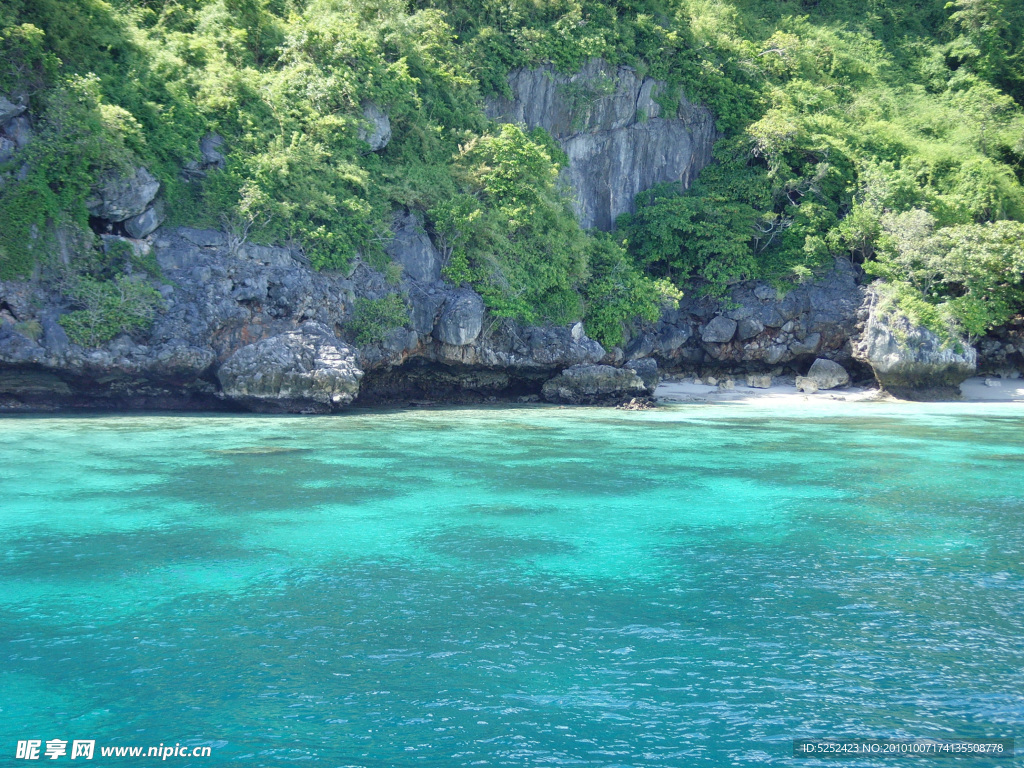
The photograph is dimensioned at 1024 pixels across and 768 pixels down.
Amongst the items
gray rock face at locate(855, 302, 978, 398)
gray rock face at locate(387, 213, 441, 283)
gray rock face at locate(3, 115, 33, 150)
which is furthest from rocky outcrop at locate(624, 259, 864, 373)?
gray rock face at locate(3, 115, 33, 150)

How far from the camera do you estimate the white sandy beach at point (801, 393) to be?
83.6ft

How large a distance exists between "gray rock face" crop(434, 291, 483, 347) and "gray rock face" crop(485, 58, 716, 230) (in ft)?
25.0

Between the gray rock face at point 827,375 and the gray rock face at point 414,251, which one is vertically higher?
the gray rock face at point 414,251

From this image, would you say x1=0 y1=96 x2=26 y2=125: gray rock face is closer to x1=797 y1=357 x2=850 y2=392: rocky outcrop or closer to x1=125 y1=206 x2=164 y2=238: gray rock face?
x1=125 y1=206 x2=164 y2=238: gray rock face

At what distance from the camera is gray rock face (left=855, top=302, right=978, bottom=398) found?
2472 cm

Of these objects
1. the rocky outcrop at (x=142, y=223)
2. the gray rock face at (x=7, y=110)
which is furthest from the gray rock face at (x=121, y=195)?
the gray rock face at (x=7, y=110)

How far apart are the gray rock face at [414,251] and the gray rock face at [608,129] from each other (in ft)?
23.2

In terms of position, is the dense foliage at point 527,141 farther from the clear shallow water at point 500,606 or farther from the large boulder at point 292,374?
the clear shallow water at point 500,606

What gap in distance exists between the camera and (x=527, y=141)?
24.5m

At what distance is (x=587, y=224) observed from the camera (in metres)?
29.0

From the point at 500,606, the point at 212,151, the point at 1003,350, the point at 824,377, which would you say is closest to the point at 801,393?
the point at 824,377

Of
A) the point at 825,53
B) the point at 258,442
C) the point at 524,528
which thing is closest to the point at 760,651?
the point at 524,528

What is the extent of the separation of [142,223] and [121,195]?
792 mm

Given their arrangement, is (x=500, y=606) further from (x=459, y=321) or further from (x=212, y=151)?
(x=212, y=151)
